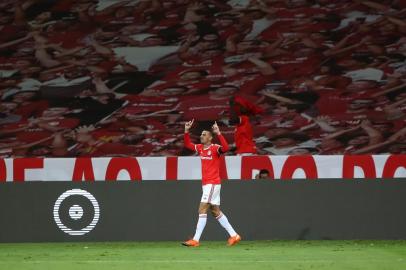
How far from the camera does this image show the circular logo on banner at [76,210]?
14.1 metres

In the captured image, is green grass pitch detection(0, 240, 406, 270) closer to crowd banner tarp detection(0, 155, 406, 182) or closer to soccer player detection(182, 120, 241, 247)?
soccer player detection(182, 120, 241, 247)

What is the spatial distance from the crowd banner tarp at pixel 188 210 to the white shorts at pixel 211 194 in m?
1.14

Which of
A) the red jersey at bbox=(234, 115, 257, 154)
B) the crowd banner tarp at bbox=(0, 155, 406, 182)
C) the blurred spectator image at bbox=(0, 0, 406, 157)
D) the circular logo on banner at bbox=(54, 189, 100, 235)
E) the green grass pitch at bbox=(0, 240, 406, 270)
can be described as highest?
the blurred spectator image at bbox=(0, 0, 406, 157)

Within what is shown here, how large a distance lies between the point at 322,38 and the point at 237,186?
615 cm

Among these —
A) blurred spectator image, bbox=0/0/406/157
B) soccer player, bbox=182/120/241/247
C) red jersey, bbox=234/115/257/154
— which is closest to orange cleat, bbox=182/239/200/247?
soccer player, bbox=182/120/241/247

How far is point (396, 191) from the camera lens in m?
14.0

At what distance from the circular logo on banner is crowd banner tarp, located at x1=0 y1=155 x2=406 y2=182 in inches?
97.7

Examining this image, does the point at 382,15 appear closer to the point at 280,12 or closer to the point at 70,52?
the point at 280,12

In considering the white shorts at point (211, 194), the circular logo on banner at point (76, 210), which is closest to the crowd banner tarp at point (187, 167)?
the circular logo on banner at point (76, 210)

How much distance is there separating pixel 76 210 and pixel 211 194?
2573mm

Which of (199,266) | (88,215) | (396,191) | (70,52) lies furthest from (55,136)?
(199,266)

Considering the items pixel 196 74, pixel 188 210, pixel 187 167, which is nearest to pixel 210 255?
pixel 188 210

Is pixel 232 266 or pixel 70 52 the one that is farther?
pixel 70 52

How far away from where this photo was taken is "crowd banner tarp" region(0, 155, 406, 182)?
16.4 meters
